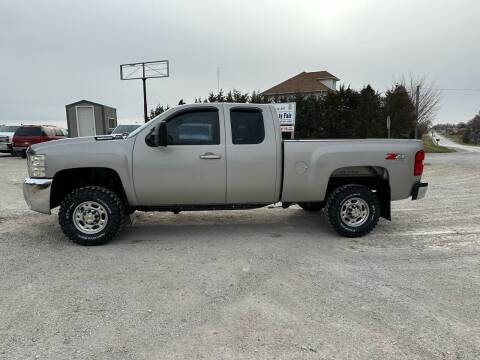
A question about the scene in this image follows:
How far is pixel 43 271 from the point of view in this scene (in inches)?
165

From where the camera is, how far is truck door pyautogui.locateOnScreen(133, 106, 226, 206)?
5020 mm

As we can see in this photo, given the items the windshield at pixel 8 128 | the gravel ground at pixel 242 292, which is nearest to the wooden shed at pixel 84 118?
the windshield at pixel 8 128

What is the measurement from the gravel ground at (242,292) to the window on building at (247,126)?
4.72ft

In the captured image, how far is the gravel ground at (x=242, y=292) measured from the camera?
2748 mm

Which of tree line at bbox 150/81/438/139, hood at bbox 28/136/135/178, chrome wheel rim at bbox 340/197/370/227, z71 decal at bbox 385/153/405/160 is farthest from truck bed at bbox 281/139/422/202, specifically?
tree line at bbox 150/81/438/139

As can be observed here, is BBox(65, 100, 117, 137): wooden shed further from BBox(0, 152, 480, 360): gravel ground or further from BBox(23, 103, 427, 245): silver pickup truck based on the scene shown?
BBox(23, 103, 427, 245): silver pickup truck

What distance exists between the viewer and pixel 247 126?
17.2ft

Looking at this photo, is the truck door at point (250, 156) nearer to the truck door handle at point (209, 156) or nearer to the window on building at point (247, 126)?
the window on building at point (247, 126)

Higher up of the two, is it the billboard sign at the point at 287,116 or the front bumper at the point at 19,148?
the billboard sign at the point at 287,116

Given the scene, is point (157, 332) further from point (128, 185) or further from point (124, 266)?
point (128, 185)

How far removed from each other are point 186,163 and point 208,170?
314 millimetres

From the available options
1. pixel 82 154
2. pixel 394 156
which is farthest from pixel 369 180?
pixel 82 154

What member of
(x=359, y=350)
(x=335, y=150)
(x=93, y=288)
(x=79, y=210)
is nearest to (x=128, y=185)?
(x=79, y=210)

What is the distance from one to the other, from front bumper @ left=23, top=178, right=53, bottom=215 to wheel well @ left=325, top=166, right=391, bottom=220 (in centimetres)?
398
